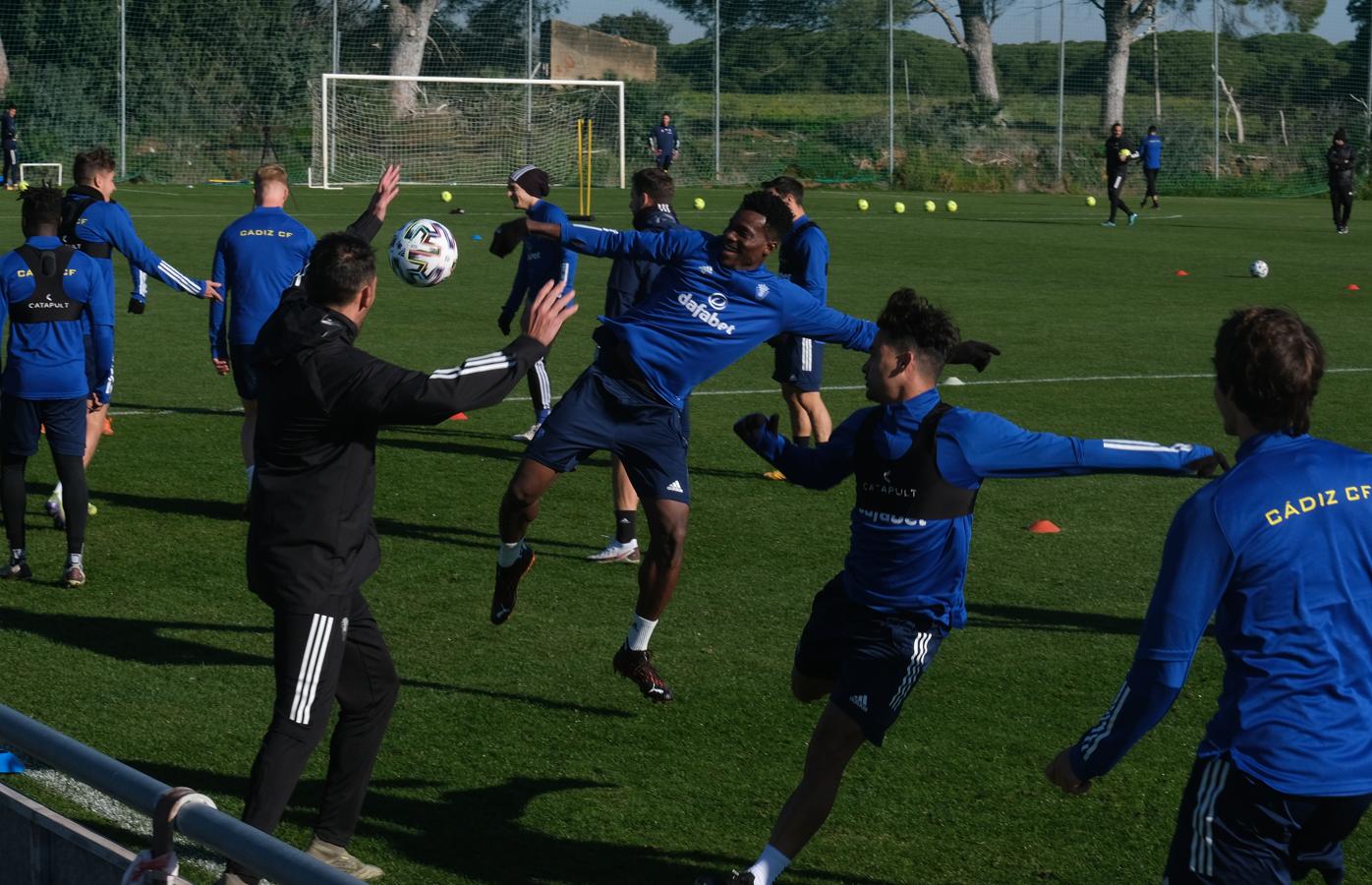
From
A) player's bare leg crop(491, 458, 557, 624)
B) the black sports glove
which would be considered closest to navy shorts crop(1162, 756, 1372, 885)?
player's bare leg crop(491, 458, 557, 624)

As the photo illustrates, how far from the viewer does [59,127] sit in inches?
1809

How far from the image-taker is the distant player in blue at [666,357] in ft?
25.2

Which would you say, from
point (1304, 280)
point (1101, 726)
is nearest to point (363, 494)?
point (1101, 726)

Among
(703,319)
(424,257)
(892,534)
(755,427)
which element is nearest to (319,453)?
(755,427)

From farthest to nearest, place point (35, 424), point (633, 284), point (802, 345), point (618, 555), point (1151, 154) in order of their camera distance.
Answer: point (1151, 154), point (633, 284), point (802, 345), point (618, 555), point (35, 424)

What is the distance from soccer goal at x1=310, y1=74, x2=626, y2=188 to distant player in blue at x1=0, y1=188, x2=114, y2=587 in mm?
36803

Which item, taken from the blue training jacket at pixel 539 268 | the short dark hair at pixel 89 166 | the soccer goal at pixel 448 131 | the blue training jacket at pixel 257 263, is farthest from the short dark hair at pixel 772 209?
the soccer goal at pixel 448 131

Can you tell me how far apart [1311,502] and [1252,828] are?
27.9 inches

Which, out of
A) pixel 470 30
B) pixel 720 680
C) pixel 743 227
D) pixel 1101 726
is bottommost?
pixel 720 680

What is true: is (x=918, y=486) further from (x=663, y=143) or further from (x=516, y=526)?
(x=663, y=143)

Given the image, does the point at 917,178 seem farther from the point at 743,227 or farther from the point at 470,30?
the point at 743,227

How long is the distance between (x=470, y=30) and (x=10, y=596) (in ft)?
154

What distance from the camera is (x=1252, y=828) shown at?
3568 mm

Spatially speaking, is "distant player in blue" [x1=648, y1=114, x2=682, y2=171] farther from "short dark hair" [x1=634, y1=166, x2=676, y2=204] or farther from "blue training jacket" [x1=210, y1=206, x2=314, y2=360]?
"blue training jacket" [x1=210, y1=206, x2=314, y2=360]
